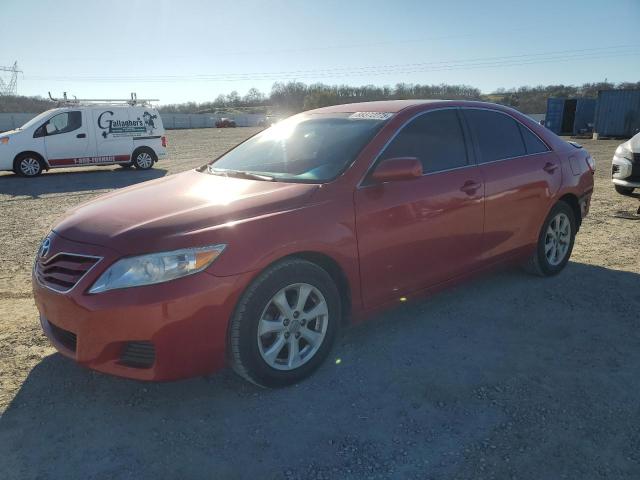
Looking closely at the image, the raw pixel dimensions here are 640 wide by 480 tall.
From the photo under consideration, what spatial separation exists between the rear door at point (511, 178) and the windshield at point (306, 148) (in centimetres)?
102

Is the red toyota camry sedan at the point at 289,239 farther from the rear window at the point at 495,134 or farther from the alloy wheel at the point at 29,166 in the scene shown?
the alloy wheel at the point at 29,166

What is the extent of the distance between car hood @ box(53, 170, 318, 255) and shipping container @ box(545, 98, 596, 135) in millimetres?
32572

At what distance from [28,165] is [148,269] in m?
13.5

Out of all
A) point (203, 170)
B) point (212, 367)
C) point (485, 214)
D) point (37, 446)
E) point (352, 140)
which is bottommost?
point (37, 446)

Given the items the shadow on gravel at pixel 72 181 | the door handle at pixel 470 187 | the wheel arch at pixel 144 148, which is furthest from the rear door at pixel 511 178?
the wheel arch at pixel 144 148

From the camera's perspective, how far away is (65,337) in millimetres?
2805

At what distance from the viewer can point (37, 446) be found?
2488 mm

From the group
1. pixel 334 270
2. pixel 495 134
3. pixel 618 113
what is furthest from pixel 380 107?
pixel 618 113

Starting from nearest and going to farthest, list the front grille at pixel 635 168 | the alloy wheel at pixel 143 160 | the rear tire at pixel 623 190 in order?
the front grille at pixel 635 168
the rear tire at pixel 623 190
the alloy wheel at pixel 143 160

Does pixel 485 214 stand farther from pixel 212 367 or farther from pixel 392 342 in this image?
pixel 212 367

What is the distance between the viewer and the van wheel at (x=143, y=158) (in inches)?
604

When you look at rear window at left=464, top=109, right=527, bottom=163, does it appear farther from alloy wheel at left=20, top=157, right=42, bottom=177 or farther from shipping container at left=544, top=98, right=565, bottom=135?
shipping container at left=544, top=98, right=565, bottom=135

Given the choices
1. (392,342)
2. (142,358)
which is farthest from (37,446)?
(392,342)

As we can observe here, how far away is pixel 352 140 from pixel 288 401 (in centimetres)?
177
